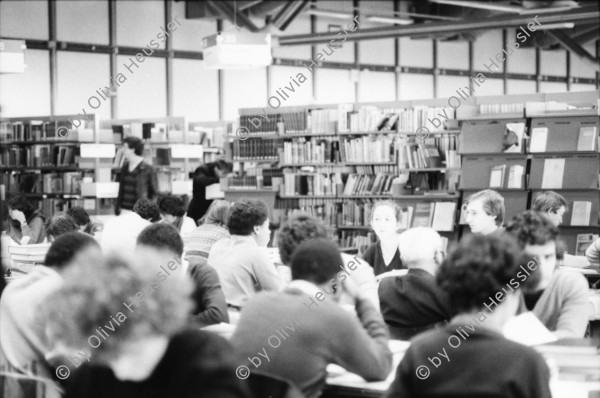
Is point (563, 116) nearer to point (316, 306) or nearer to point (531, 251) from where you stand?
point (531, 251)

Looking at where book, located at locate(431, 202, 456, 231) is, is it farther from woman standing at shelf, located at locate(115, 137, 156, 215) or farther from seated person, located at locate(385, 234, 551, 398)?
seated person, located at locate(385, 234, 551, 398)

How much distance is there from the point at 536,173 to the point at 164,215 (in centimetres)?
402

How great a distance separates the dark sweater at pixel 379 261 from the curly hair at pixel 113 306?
13.8ft

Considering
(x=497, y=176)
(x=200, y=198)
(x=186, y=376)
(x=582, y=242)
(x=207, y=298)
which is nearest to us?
(x=186, y=376)

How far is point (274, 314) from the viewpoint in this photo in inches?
121

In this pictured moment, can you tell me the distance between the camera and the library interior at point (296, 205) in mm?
2275

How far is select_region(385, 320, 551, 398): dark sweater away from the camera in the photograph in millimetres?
2266

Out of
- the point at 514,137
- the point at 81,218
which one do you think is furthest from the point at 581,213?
the point at 81,218

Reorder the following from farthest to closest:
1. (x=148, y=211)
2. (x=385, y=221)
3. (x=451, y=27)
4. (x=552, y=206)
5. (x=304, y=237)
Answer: (x=451, y=27), (x=148, y=211), (x=385, y=221), (x=552, y=206), (x=304, y=237)

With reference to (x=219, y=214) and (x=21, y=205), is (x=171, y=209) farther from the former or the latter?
(x=219, y=214)

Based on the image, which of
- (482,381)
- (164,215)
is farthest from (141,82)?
(482,381)

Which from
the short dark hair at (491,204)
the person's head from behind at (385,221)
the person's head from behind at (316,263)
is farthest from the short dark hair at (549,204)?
the person's head from behind at (316,263)

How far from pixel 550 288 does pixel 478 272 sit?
5.67ft

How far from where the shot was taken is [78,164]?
534 inches
